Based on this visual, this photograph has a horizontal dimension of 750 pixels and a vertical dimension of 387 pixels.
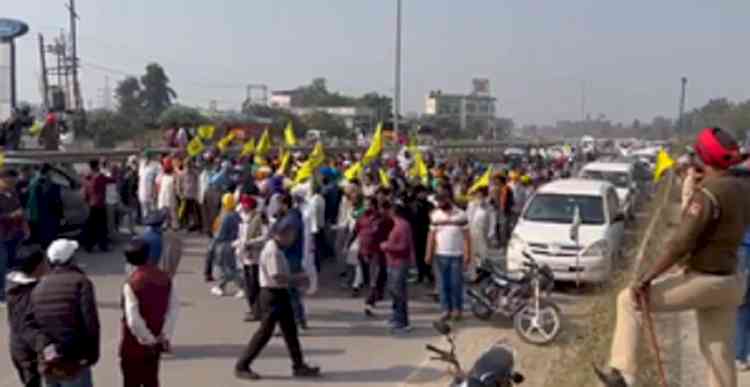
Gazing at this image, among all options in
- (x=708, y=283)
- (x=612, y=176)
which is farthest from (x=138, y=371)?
(x=612, y=176)

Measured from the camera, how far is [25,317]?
571cm

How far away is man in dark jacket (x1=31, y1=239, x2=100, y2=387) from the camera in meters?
5.53

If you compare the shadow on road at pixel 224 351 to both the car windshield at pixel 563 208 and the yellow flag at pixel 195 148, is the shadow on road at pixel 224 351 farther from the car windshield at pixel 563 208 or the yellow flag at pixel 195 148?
the yellow flag at pixel 195 148

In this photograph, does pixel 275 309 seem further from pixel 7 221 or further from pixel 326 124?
pixel 326 124

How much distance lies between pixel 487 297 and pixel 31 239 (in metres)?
7.30

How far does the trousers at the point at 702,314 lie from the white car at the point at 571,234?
24.8ft

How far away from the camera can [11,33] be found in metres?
32.5

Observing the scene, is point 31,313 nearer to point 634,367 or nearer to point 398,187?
point 634,367

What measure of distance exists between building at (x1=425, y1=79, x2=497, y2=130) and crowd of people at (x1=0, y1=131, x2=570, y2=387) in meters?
97.0

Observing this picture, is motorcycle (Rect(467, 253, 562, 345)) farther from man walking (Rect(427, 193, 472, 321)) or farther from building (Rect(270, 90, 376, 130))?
building (Rect(270, 90, 376, 130))

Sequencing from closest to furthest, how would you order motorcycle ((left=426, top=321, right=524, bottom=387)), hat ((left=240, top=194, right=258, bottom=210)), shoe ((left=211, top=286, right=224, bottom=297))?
1. motorcycle ((left=426, top=321, right=524, bottom=387))
2. hat ((left=240, top=194, right=258, bottom=210))
3. shoe ((left=211, top=286, right=224, bottom=297))

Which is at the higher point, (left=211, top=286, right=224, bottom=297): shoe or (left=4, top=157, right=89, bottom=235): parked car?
(left=4, top=157, right=89, bottom=235): parked car

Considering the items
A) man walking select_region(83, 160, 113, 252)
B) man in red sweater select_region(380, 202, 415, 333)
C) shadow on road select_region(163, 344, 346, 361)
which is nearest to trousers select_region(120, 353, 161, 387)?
shadow on road select_region(163, 344, 346, 361)

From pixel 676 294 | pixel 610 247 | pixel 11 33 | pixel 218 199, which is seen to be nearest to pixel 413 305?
pixel 610 247
